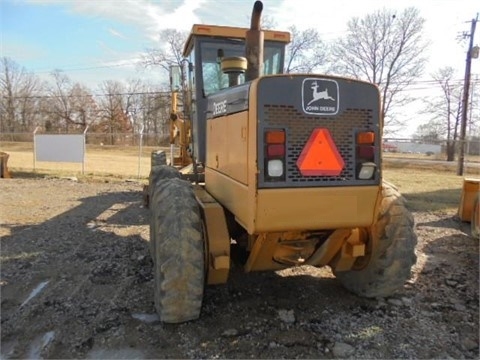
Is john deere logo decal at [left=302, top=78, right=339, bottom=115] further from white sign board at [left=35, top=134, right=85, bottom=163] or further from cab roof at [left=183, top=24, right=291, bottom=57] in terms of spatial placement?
white sign board at [left=35, top=134, right=85, bottom=163]

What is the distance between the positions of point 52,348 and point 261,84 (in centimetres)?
266

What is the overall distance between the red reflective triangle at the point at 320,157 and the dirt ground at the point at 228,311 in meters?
1.43

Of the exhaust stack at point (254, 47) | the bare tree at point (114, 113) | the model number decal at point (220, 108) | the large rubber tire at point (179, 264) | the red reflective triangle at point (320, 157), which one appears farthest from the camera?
the bare tree at point (114, 113)

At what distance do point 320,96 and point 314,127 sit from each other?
236mm

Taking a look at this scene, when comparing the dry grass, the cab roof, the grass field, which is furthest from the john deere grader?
the dry grass

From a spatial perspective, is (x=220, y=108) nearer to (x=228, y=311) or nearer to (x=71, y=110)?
(x=228, y=311)

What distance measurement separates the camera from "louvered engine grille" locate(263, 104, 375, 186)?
2.85 metres

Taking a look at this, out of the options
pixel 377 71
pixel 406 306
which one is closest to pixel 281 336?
pixel 406 306

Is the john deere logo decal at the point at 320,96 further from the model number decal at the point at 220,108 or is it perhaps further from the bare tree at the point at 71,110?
the bare tree at the point at 71,110

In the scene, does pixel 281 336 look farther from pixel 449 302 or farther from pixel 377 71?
pixel 377 71

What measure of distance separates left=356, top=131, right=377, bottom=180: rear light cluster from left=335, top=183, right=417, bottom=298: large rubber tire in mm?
692

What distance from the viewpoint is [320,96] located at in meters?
2.93

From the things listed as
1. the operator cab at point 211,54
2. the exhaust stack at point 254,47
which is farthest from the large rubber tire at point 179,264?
the operator cab at point 211,54

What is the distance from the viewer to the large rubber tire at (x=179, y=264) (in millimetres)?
3152
